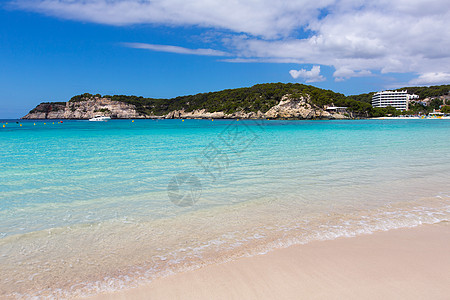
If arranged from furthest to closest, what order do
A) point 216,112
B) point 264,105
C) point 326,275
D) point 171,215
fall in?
1. point 216,112
2. point 264,105
3. point 171,215
4. point 326,275

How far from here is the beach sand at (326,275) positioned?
3014mm

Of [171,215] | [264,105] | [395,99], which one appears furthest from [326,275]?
[395,99]

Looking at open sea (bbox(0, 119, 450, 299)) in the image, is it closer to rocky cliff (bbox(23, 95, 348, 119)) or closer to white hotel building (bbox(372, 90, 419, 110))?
rocky cliff (bbox(23, 95, 348, 119))

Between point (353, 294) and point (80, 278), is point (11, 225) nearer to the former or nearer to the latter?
point (80, 278)

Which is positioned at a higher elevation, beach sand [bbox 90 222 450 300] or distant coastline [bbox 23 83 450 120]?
distant coastline [bbox 23 83 450 120]

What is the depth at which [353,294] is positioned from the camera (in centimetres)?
296

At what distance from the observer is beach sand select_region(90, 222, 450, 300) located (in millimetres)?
3014

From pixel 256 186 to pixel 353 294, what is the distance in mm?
4974

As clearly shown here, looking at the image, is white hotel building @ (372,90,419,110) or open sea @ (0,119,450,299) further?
white hotel building @ (372,90,419,110)

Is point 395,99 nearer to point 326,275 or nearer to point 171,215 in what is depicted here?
point 171,215

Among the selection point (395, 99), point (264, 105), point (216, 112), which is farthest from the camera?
point (395, 99)

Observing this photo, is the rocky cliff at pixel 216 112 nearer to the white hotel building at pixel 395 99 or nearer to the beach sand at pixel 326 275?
the white hotel building at pixel 395 99

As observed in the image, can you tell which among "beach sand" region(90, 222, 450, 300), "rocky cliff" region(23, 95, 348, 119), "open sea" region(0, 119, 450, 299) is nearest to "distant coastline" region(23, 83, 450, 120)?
"rocky cliff" region(23, 95, 348, 119)

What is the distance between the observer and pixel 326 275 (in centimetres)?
333
